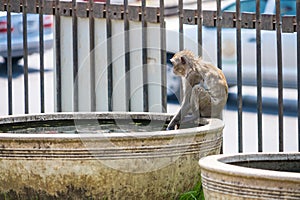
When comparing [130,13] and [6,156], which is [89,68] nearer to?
[130,13]

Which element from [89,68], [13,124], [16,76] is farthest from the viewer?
[16,76]

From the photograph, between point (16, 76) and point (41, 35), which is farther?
point (16, 76)

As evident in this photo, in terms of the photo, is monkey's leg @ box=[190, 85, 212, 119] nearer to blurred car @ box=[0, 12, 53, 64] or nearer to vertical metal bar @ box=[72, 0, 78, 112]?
vertical metal bar @ box=[72, 0, 78, 112]

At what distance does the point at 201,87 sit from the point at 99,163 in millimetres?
1785

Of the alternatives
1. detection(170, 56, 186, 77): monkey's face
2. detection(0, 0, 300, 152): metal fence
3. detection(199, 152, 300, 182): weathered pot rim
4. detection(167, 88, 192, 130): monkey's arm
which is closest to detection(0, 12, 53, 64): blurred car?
detection(0, 0, 300, 152): metal fence

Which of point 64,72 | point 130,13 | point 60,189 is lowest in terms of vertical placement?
point 60,189

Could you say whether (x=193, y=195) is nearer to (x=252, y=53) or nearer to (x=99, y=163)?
(x=99, y=163)

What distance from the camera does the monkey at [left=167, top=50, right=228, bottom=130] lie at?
6.89m

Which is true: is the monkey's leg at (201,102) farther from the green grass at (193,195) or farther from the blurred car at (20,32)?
the blurred car at (20,32)

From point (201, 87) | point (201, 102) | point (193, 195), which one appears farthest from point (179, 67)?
point (193, 195)

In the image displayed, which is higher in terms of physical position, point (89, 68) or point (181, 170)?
point (89, 68)

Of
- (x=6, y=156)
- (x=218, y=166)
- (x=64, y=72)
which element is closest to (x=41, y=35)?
(x=64, y=72)

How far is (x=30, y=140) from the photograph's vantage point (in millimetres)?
5414

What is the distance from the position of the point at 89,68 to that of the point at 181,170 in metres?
2.51
